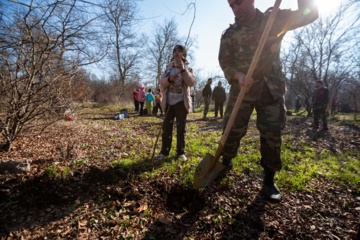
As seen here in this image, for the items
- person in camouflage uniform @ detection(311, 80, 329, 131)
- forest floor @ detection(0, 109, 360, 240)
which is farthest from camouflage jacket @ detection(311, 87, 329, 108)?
forest floor @ detection(0, 109, 360, 240)

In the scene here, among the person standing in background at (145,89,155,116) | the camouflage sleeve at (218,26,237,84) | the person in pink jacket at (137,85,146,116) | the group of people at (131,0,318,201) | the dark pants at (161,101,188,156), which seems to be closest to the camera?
the group of people at (131,0,318,201)

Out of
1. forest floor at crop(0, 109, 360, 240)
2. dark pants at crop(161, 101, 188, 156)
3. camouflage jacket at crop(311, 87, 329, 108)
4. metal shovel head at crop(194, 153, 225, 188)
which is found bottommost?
forest floor at crop(0, 109, 360, 240)

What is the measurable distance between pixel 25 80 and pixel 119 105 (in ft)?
44.5

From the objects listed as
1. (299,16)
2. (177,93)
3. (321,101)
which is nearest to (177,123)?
Result: (177,93)

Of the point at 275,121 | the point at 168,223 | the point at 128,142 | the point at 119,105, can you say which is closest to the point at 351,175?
the point at 275,121

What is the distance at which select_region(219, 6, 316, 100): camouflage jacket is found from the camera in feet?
7.73

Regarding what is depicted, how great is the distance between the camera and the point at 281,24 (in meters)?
2.36

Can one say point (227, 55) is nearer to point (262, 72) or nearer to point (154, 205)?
point (262, 72)

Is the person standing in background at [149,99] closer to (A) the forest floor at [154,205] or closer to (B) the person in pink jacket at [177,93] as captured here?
(B) the person in pink jacket at [177,93]

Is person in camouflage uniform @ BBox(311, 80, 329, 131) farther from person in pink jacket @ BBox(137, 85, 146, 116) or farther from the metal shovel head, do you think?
person in pink jacket @ BBox(137, 85, 146, 116)

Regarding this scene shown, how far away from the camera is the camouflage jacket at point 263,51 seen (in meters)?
2.36

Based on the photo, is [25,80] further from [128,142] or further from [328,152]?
[328,152]

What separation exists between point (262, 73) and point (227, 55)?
51cm

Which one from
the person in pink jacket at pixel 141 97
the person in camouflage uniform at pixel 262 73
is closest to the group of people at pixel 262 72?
the person in camouflage uniform at pixel 262 73
